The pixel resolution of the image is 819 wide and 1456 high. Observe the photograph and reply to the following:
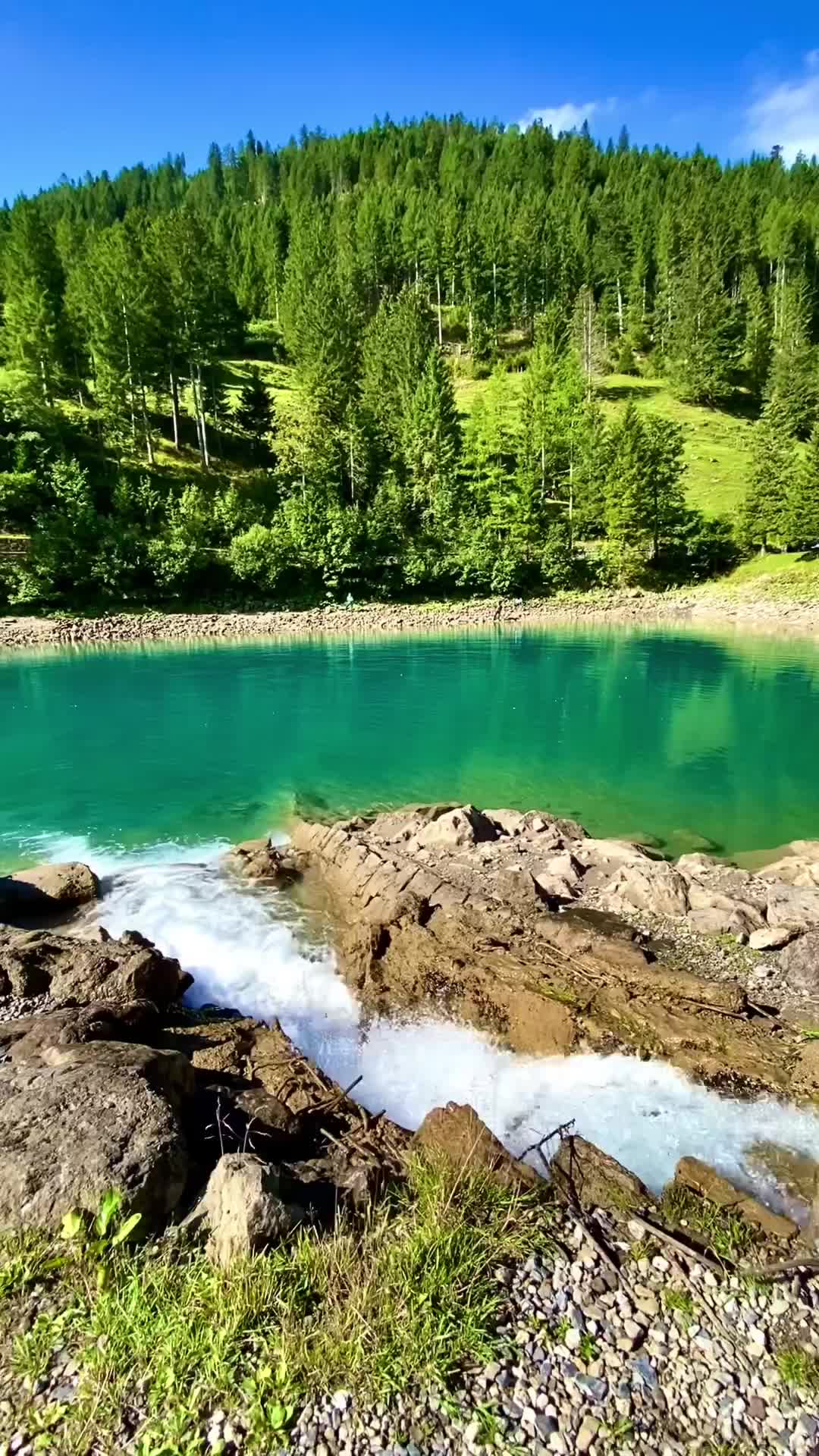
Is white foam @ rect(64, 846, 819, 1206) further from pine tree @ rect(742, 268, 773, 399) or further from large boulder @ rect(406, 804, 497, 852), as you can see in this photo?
pine tree @ rect(742, 268, 773, 399)

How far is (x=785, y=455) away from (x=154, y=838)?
6446 cm

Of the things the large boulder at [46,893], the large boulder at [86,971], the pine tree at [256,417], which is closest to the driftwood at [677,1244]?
the large boulder at [86,971]

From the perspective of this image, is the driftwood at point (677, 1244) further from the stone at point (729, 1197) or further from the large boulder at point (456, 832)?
the large boulder at point (456, 832)

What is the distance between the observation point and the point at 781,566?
198 ft

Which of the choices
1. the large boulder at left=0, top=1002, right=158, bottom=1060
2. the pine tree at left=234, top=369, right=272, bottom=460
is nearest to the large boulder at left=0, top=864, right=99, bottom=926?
the large boulder at left=0, top=1002, right=158, bottom=1060

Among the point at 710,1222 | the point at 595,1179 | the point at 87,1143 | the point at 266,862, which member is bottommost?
the point at 266,862

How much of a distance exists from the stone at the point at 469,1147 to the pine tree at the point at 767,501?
213 ft

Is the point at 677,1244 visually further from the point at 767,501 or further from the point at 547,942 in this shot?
the point at 767,501

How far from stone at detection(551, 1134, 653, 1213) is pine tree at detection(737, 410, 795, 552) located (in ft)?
212

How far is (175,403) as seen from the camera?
66938 millimetres

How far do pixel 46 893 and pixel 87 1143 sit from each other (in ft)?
34.2

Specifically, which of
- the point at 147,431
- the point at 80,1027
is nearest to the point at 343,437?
the point at 147,431

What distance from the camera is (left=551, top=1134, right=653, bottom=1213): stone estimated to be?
6332 mm

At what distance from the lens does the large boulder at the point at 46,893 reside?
14.5 meters
